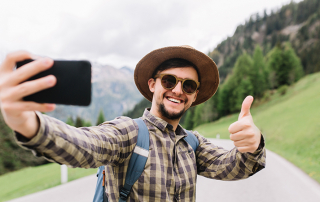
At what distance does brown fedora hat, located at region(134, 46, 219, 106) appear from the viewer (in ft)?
6.99

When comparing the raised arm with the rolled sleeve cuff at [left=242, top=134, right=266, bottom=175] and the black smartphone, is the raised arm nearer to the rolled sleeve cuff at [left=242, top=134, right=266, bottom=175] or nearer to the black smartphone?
the black smartphone

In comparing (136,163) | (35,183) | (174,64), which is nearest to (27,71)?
(136,163)

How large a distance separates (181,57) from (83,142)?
4.51 feet

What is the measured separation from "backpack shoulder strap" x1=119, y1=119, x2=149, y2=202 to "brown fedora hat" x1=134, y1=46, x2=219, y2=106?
2.95 ft

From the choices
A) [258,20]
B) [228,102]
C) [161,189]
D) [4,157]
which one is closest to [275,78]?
[228,102]

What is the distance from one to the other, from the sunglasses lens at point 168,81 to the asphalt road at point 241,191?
14.2ft

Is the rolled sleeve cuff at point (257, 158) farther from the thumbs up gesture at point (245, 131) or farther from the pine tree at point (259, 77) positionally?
the pine tree at point (259, 77)

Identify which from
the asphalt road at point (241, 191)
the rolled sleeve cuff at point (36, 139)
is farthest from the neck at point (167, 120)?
the asphalt road at point (241, 191)

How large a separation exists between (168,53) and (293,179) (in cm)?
745

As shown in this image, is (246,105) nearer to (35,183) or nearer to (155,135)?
(155,135)

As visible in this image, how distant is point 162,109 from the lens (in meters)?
1.97

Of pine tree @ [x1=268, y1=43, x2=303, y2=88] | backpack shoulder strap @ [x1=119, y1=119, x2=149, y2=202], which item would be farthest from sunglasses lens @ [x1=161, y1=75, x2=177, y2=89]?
pine tree @ [x1=268, y1=43, x2=303, y2=88]

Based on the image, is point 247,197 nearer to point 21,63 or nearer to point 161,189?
point 161,189

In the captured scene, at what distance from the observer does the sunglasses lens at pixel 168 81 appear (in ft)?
6.61
